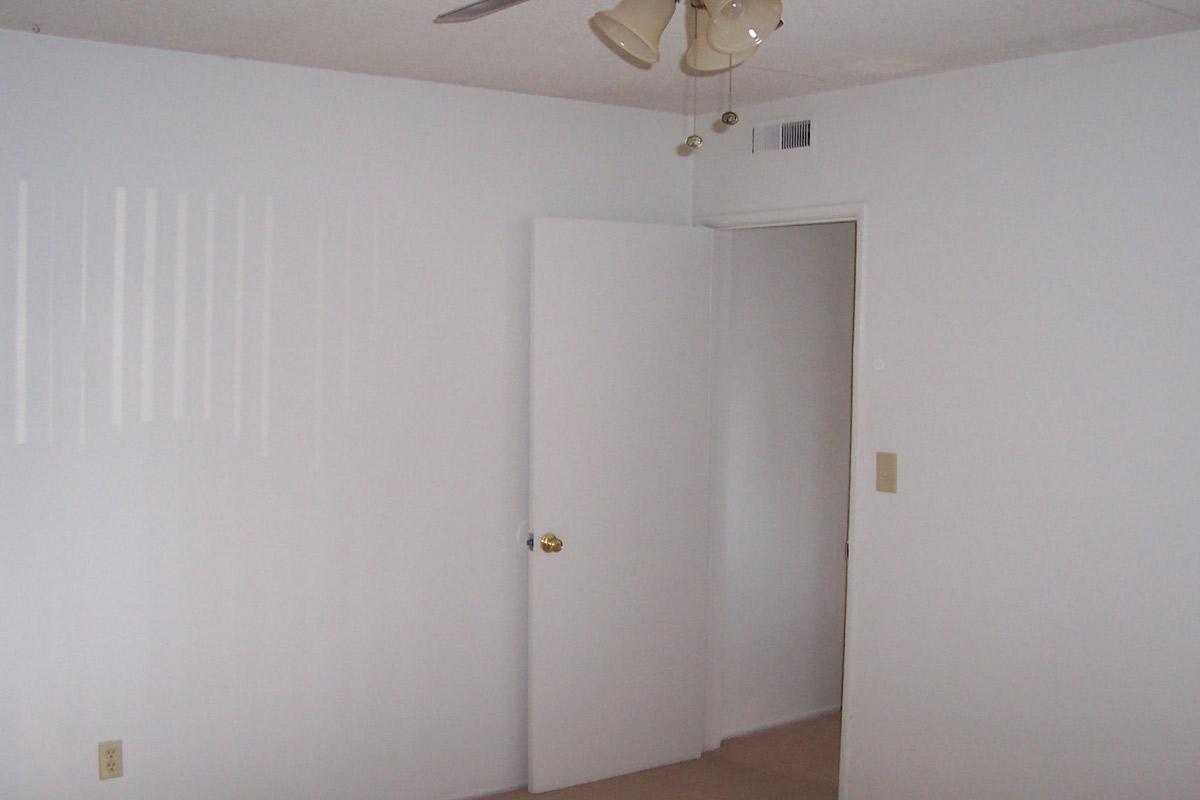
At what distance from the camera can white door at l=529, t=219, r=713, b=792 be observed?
351cm

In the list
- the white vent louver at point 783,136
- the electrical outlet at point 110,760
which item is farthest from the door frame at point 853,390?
the electrical outlet at point 110,760

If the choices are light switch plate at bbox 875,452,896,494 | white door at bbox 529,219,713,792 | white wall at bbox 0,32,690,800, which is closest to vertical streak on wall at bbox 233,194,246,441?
white wall at bbox 0,32,690,800

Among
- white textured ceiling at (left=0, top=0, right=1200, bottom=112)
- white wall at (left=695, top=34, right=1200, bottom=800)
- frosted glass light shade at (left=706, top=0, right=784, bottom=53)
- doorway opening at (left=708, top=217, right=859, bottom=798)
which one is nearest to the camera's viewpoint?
frosted glass light shade at (left=706, top=0, right=784, bottom=53)

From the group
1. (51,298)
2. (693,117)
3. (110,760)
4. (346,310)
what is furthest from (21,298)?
(693,117)

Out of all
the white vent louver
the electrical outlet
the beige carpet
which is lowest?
the beige carpet

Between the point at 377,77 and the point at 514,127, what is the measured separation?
0.49 meters

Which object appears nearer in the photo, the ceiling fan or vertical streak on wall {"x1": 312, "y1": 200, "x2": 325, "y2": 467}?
the ceiling fan

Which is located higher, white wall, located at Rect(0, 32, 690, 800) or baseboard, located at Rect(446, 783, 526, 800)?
white wall, located at Rect(0, 32, 690, 800)

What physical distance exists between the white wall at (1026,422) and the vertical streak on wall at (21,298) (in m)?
2.34

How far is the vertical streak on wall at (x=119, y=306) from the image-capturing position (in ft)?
9.52

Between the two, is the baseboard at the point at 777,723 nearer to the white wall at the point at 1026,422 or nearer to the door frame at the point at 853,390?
the door frame at the point at 853,390

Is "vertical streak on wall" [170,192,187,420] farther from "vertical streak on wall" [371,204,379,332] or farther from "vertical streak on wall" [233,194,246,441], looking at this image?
"vertical streak on wall" [371,204,379,332]

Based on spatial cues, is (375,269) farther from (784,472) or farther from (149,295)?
(784,472)

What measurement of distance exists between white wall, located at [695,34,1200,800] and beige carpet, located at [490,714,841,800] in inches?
12.3
